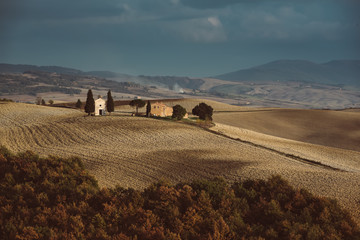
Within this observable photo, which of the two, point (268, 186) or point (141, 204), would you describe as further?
point (268, 186)

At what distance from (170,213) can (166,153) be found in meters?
25.1

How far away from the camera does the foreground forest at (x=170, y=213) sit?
1639 cm

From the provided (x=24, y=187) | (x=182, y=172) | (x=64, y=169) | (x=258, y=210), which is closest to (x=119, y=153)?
(x=182, y=172)

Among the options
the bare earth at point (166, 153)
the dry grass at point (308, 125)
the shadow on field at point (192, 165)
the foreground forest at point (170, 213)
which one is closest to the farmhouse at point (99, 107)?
the bare earth at point (166, 153)

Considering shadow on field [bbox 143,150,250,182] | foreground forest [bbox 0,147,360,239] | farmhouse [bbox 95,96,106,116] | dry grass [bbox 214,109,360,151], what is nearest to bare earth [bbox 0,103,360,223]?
shadow on field [bbox 143,150,250,182]

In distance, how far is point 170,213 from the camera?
61.0 ft

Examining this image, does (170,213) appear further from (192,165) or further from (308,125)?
(308,125)

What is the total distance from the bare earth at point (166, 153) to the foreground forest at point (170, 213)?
198 inches

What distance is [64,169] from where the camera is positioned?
27.6m

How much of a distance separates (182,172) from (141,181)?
4830mm

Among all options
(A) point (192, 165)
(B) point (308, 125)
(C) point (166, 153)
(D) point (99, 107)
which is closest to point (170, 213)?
(A) point (192, 165)

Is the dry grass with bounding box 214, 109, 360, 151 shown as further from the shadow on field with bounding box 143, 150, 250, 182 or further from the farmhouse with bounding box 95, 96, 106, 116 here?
the shadow on field with bounding box 143, 150, 250, 182

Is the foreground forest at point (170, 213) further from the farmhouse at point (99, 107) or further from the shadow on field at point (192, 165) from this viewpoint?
the farmhouse at point (99, 107)

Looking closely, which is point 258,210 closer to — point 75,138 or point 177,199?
point 177,199
